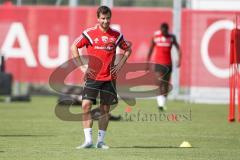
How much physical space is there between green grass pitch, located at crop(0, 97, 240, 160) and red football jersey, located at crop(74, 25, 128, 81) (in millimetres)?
1242

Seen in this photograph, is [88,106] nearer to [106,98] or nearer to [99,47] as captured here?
[106,98]

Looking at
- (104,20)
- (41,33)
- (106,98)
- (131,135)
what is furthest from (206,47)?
(104,20)

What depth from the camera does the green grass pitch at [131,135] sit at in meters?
13.6

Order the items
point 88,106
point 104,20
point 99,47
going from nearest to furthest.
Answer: point 104,20
point 88,106
point 99,47

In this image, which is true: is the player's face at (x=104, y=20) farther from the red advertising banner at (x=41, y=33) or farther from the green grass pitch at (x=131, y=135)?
the red advertising banner at (x=41, y=33)

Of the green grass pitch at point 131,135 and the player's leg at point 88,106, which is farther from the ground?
the player's leg at point 88,106

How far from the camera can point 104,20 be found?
47.5 ft

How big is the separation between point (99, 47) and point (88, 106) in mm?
960

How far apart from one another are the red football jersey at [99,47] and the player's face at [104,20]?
0.48 ft

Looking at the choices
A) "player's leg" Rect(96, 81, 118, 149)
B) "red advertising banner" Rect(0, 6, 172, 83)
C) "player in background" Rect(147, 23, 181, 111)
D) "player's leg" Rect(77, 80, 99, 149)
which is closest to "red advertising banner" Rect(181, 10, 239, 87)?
"red advertising banner" Rect(0, 6, 172, 83)

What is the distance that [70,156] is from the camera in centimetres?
1312

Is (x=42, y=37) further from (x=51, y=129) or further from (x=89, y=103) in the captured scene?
(x=89, y=103)

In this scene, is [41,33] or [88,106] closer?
[88,106]

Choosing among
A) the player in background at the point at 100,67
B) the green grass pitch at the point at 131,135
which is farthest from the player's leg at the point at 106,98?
the green grass pitch at the point at 131,135
